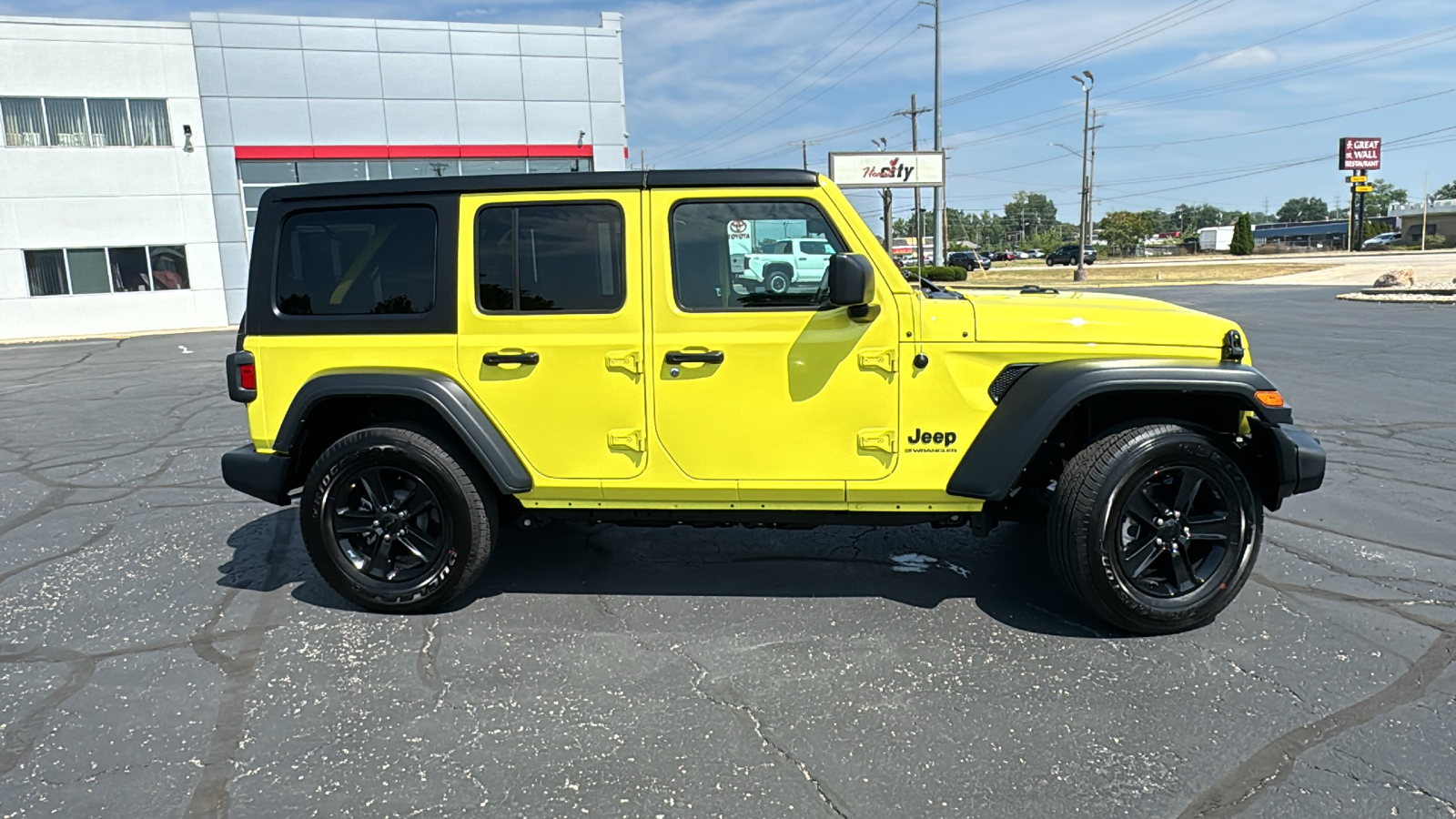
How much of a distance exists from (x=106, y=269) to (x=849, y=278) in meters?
28.9

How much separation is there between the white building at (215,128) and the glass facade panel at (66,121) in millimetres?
42

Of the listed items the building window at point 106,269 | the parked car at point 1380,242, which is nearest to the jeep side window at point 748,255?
the building window at point 106,269

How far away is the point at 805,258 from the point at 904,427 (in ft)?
2.70

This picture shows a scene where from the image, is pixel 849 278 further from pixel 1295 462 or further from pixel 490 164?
pixel 490 164

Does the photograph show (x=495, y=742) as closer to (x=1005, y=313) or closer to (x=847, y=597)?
(x=847, y=597)

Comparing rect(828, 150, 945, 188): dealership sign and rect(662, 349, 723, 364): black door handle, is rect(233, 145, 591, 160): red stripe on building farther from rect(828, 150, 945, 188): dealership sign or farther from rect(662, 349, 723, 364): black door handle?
rect(662, 349, 723, 364): black door handle

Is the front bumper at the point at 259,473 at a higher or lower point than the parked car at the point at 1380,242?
lower

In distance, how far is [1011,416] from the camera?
12.5 feet

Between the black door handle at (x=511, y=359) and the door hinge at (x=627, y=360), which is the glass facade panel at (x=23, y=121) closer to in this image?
the black door handle at (x=511, y=359)

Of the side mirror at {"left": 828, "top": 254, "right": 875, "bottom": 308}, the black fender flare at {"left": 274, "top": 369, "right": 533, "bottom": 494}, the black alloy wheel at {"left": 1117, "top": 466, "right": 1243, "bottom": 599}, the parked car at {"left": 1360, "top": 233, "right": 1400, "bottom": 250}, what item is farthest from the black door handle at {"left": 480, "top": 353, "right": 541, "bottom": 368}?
the parked car at {"left": 1360, "top": 233, "right": 1400, "bottom": 250}

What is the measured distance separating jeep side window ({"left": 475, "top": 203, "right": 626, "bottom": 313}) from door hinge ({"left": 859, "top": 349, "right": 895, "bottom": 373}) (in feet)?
3.57

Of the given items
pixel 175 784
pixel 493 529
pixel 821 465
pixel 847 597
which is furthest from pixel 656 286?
pixel 175 784

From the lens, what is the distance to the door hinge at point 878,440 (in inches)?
154

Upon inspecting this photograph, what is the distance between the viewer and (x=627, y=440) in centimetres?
406
